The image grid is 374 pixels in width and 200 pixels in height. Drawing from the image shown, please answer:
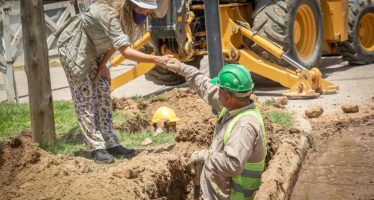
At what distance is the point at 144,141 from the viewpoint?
21.6 feet

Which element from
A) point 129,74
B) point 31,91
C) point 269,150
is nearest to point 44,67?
point 31,91

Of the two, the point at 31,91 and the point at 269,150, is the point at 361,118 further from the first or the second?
the point at 31,91

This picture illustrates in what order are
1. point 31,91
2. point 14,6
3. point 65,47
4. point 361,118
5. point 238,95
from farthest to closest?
point 14,6 → point 361,118 → point 31,91 → point 65,47 → point 238,95

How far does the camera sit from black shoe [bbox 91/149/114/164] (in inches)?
224

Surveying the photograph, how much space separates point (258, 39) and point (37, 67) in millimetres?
3871

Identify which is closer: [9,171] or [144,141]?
[9,171]

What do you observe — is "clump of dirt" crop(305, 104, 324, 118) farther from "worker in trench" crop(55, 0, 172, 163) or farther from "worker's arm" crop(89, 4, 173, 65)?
"worker's arm" crop(89, 4, 173, 65)

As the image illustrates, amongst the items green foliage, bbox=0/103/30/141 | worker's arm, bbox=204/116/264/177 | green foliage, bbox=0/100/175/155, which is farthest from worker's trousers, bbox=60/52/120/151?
worker's arm, bbox=204/116/264/177

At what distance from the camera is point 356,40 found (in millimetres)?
11828

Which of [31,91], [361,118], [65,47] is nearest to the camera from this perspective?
[65,47]

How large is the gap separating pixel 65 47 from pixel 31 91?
0.72 meters

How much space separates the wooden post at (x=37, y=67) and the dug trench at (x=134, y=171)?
0.66ft

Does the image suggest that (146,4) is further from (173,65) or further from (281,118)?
(281,118)

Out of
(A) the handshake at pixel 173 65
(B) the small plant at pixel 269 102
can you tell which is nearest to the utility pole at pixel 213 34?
(A) the handshake at pixel 173 65
